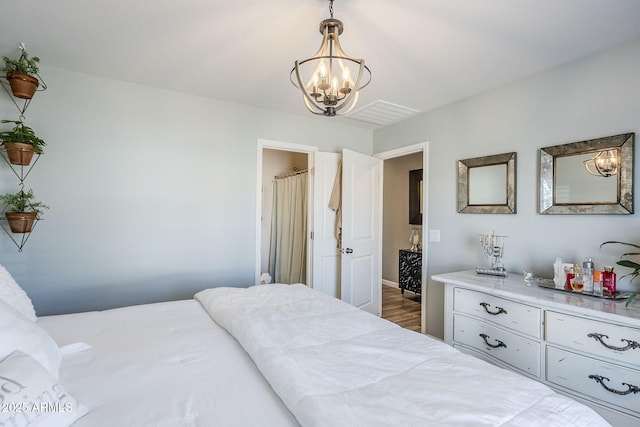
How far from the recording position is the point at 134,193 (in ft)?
8.86

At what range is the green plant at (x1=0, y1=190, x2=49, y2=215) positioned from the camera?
2211 millimetres

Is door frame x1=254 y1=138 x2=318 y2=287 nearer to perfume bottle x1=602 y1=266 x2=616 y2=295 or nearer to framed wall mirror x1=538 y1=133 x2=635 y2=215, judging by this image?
framed wall mirror x1=538 y1=133 x2=635 y2=215

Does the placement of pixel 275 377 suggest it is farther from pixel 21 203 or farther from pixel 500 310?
pixel 21 203

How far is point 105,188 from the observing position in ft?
8.49

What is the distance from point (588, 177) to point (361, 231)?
7.09ft

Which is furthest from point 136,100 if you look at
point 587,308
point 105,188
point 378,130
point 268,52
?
point 587,308

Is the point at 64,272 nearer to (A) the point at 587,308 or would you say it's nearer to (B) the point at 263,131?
(B) the point at 263,131

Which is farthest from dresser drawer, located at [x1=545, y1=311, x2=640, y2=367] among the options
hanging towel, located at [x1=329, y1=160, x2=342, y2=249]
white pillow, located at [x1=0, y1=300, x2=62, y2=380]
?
white pillow, located at [x1=0, y1=300, x2=62, y2=380]

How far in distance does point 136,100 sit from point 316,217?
208 centimetres

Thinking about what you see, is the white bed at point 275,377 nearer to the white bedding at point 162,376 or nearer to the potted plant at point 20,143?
the white bedding at point 162,376

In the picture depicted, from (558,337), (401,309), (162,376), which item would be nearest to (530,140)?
(558,337)

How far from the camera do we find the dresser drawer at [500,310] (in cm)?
194

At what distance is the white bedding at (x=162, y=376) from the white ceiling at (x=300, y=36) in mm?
1726

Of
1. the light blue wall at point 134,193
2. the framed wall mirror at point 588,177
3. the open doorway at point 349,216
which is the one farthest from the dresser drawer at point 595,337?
the light blue wall at point 134,193
